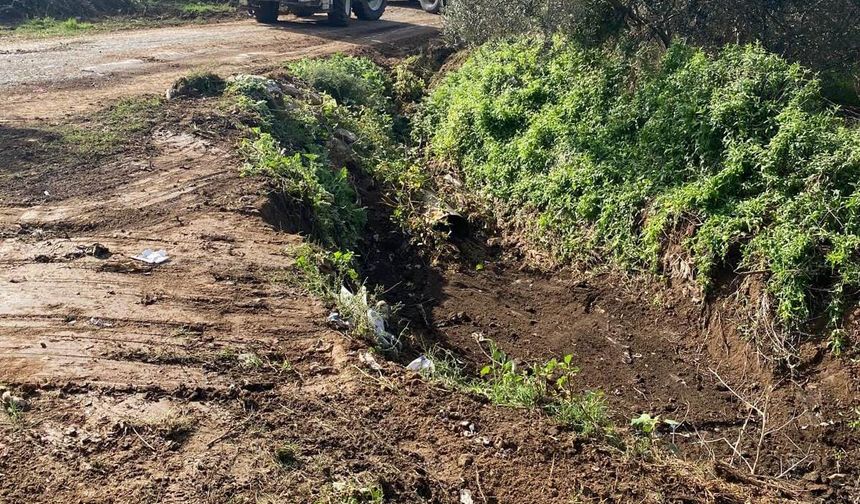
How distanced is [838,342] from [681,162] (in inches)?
95.3

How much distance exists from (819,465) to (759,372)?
946 mm

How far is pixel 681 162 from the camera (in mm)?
7449

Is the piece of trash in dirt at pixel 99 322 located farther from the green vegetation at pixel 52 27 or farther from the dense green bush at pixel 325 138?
the green vegetation at pixel 52 27

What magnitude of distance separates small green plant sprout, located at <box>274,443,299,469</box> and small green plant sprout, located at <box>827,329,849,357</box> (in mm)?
4120

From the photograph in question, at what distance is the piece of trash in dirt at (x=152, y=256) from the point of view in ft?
19.8

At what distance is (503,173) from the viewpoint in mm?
9258

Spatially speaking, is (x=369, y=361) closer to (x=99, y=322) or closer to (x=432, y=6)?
(x=99, y=322)

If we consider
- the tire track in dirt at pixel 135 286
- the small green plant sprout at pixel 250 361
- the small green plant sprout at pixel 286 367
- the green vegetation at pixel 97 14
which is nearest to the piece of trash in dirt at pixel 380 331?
the tire track in dirt at pixel 135 286

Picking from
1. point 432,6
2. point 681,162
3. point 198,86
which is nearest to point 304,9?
point 432,6

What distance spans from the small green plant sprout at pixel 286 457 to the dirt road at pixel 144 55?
658 cm

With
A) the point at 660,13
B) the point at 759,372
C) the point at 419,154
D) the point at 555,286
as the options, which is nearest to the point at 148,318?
the point at 555,286

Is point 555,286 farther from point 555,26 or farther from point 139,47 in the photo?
point 139,47

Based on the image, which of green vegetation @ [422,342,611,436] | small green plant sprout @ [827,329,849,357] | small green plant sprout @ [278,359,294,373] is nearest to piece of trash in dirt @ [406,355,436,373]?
green vegetation @ [422,342,611,436]

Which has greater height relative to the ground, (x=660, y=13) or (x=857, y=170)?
(x=660, y=13)
